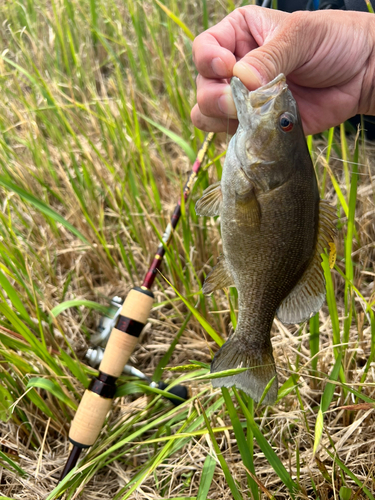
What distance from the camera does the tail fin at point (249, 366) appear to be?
4.88 ft

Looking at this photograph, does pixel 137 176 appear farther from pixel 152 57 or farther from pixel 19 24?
pixel 19 24

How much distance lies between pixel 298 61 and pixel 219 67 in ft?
1.14

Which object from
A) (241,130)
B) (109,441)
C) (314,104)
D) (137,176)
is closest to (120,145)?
(137,176)

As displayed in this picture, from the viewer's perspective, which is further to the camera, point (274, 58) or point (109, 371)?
point (109, 371)

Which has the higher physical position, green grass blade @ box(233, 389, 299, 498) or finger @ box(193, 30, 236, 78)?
finger @ box(193, 30, 236, 78)

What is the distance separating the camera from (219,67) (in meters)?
1.87

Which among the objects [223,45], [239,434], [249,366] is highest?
[223,45]

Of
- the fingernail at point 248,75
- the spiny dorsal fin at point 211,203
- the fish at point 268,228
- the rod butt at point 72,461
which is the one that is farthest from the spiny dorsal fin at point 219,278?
the rod butt at point 72,461

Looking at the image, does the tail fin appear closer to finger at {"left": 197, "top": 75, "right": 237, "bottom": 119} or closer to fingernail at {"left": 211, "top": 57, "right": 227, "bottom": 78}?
finger at {"left": 197, "top": 75, "right": 237, "bottom": 119}

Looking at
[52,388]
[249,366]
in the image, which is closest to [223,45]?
[249,366]

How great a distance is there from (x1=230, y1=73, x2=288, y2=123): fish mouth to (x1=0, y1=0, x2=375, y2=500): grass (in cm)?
39

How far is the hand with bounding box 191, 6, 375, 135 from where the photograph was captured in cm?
177

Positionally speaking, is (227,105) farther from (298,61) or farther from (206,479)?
(206,479)

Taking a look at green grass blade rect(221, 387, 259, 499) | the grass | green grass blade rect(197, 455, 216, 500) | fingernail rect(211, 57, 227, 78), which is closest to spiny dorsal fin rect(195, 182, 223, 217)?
the grass
